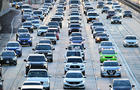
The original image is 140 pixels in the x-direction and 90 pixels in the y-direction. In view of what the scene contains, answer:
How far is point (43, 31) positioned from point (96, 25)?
9.37 m

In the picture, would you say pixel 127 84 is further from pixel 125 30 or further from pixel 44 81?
pixel 125 30

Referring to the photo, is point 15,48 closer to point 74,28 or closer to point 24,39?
point 24,39

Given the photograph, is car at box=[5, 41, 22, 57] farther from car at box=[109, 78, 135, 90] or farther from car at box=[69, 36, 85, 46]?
car at box=[109, 78, 135, 90]

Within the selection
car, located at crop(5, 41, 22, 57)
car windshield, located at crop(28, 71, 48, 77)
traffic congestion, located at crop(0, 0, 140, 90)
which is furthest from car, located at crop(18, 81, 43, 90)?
car, located at crop(5, 41, 22, 57)

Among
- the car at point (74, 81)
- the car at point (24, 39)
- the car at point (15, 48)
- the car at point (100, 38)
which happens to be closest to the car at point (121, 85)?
the car at point (74, 81)

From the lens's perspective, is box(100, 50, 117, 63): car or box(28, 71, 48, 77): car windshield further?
box(100, 50, 117, 63): car

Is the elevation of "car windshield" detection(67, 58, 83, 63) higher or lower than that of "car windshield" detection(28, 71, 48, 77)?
lower

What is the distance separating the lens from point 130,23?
95562mm

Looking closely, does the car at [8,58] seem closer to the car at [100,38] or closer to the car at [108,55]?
the car at [108,55]

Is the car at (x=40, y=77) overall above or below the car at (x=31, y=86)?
below

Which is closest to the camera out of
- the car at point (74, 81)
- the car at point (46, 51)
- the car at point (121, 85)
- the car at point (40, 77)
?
the car at point (121, 85)

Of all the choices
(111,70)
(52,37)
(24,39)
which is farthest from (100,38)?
(111,70)

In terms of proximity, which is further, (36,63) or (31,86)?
(36,63)

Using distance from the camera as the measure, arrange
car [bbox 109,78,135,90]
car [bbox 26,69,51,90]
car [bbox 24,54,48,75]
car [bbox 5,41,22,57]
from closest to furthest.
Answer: car [bbox 109,78,135,90] < car [bbox 26,69,51,90] < car [bbox 24,54,48,75] < car [bbox 5,41,22,57]
